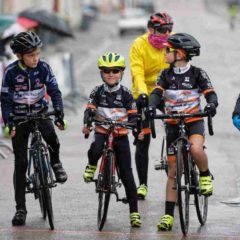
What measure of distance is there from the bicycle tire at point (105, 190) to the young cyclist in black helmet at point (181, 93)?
522 millimetres

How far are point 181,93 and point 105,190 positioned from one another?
1135 millimetres

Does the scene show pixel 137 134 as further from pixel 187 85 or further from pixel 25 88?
pixel 25 88

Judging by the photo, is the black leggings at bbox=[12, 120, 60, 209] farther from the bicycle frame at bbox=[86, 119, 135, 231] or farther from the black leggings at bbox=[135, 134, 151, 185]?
the black leggings at bbox=[135, 134, 151, 185]

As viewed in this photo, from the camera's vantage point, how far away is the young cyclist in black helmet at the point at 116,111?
378 inches

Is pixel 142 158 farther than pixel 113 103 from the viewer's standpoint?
Answer: Yes

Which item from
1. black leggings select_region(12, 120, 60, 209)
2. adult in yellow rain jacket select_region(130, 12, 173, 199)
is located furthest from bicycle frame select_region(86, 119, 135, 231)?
adult in yellow rain jacket select_region(130, 12, 173, 199)

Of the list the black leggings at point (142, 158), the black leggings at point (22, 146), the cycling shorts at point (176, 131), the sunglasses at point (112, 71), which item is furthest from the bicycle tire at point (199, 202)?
the black leggings at point (22, 146)

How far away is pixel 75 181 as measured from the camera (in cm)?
1267

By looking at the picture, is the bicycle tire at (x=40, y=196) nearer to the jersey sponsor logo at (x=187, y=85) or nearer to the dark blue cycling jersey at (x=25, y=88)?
the dark blue cycling jersey at (x=25, y=88)

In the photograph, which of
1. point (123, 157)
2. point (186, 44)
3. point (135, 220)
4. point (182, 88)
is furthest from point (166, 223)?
point (186, 44)

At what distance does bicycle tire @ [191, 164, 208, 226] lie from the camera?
9484 mm

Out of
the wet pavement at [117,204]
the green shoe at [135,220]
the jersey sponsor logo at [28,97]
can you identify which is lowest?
the wet pavement at [117,204]

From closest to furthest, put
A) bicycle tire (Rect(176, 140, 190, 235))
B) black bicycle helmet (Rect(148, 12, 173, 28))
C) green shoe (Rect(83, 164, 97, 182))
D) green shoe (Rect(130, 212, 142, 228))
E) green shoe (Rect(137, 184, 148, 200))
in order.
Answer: bicycle tire (Rect(176, 140, 190, 235)) < green shoe (Rect(130, 212, 142, 228)) < green shoe (Rect(83, 164, 97, 182)) < black bicycle helmet (Rect(148, 12, 173, 28)) < green shoe (Rect(137, 184, 148, 200))

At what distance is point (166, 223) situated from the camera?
9.42 meters
